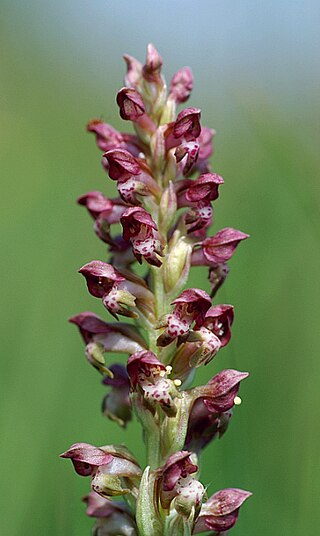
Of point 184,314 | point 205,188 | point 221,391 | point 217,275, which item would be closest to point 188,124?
point 205,188

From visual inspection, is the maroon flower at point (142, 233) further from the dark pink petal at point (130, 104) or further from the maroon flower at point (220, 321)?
the dark pink petal at point (130, 104)

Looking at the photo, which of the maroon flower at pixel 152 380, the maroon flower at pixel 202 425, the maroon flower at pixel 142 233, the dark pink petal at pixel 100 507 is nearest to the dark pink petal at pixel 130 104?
the maroon flower at pixel 142 233

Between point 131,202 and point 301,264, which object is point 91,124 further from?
point 301,264

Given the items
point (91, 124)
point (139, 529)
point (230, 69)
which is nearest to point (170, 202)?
point (91, 124)

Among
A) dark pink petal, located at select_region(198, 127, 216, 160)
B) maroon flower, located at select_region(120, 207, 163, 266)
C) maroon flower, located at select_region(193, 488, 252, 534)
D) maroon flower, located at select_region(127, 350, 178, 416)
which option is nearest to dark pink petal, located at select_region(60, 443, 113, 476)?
maroon flower, located at select_region(127, 350, 178, 416)

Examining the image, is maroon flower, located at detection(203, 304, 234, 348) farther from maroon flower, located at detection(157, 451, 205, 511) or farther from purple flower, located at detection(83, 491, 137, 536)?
purple flower, located at detection(83, 491, 137, 536)

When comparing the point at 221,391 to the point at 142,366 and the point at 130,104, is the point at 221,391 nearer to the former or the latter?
the point at 142,366
